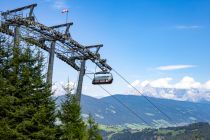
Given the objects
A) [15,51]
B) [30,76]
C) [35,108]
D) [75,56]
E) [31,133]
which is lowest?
[31,133]

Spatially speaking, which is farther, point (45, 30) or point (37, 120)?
point (45, 30)

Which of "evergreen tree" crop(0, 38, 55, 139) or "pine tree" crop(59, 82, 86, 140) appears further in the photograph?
"pine tree" crop(59, 82, 86, 140)

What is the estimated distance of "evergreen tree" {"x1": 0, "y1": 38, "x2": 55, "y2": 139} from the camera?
34562 millimetres

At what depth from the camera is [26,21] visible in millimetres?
47531

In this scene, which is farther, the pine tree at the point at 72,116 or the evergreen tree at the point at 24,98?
the pine tree at the point at 72,116

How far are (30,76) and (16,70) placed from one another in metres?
1.36

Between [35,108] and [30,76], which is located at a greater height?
[30,76]

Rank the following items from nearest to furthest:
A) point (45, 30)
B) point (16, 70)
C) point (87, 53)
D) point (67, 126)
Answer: point (16, 70) < point (67, 126) < point (45, 30) < point (87, 53)

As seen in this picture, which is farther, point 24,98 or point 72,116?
point 72,116

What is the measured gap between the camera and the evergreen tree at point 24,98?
3456cm

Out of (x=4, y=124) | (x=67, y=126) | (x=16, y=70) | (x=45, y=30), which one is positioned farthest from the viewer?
(x=45, y=30)

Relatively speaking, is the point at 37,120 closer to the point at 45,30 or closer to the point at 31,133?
the point at 31,133

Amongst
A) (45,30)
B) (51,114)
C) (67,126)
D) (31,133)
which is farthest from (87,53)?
(31,133)

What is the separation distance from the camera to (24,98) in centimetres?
3562
